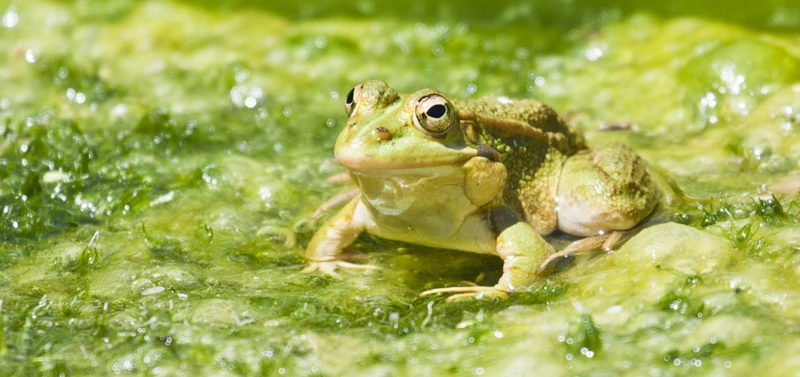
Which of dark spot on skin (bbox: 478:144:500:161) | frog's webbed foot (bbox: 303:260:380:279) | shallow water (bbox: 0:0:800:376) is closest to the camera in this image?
shallow water (bbox: 0:0:800:376)

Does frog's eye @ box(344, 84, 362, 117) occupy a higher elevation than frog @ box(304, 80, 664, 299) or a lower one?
higher

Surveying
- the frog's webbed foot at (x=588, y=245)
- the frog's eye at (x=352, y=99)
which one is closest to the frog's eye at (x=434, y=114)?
the frog's eye at (x=352, y=99)

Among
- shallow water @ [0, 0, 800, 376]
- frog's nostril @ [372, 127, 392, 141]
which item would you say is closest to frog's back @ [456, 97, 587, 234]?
shallow water @ [0, 0, 800, 376]

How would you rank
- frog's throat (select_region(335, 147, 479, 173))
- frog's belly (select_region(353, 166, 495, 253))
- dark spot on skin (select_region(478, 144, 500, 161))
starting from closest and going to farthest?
frog's throat (select_region(335, 147, 479, 173))
frog's belly (select_region(353, 166, 495, 253))
dark spot on skin (select_region(478, 144, 500, 161))

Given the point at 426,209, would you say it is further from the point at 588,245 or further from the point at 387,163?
the point at 588,245

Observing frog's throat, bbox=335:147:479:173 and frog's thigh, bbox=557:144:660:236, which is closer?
frog's throat, bbox=335:147:479:173

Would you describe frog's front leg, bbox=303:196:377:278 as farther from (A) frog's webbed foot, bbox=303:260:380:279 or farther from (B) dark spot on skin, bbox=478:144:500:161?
(B) dark spot on skin, bbox=478:144:500:161

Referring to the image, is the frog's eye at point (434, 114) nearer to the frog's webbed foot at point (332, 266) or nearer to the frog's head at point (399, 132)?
the frog's head at point (399, 132)

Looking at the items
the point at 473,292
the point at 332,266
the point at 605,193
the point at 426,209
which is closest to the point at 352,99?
the point at 426,209
